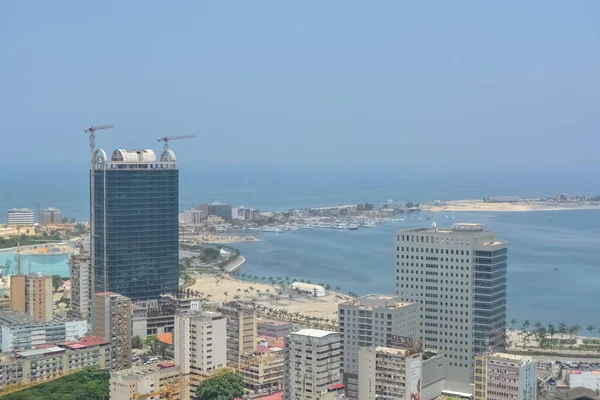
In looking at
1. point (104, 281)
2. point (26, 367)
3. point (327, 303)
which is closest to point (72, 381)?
point (26, 367)

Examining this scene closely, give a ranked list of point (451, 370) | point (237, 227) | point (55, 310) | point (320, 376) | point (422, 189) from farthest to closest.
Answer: point (422, 189) → point (237, 227) → point (55, 310) → point (451, 370) → point (320, 376)

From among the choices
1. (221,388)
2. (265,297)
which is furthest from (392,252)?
(221,388)

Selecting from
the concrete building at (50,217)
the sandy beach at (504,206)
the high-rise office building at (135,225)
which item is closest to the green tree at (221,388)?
the high-rise office building at (135,225)

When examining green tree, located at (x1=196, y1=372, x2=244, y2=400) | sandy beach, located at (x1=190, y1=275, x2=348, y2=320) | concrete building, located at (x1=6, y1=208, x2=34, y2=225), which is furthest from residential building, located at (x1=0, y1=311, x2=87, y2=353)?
concrete building, located at (x1=6, y1=208, x2=34, y2=225)

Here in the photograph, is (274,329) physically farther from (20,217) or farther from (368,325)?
(20,217)

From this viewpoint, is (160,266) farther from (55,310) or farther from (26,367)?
(26,367)

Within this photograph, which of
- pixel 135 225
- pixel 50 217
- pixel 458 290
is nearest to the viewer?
pixel 458 290

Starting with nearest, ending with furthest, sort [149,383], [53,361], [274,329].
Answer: [149,383]
[53,361]
[274,329]
